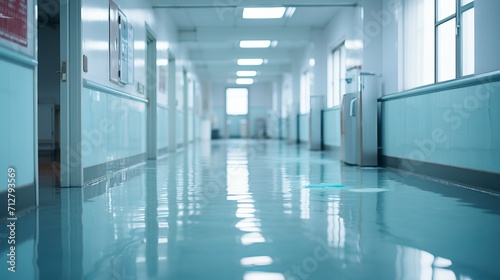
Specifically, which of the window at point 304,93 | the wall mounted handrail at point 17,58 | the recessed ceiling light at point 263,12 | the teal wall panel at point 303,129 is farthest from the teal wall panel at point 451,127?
the window at point 304,93

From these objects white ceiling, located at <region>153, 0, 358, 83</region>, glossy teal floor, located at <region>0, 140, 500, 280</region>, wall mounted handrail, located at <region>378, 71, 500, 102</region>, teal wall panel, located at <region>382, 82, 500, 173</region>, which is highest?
white ceiling, located at <region>153, 0, 358, 83</region>

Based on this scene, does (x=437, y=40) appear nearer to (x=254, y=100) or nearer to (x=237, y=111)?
(x=254, y=100)

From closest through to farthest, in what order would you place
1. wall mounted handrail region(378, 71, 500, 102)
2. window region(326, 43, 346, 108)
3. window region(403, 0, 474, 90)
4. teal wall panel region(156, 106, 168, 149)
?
wall mounted handrail region(378, 71, 500, 102) < window region(403, 0, 474, 90) < teal wall panel region(156, 106, 168, 149) < window region(326, 43, 346, 108)

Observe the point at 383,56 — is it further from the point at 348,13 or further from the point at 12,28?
the point at 12,28

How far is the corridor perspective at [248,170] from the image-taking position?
2061 millimetres

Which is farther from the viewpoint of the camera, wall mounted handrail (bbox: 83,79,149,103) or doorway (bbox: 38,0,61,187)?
doorway (bbox: 38,0,61,187)

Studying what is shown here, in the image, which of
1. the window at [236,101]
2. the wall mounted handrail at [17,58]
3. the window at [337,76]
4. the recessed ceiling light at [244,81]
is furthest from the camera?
the window at [236,101]

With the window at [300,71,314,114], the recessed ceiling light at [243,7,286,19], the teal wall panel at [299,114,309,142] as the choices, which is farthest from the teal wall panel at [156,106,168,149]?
the window at [300,71,314,114]

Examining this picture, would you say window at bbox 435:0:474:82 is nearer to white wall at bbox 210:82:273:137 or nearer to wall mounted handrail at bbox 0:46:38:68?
wall mounted handrail at bbox 0:46:38:68

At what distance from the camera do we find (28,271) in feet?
6.11

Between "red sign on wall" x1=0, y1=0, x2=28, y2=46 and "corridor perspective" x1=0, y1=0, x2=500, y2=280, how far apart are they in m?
0.02

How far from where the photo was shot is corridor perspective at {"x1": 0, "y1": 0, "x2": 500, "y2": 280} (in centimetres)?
206

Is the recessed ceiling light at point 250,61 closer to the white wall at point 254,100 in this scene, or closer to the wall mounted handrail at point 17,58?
the white wall at point 254,100

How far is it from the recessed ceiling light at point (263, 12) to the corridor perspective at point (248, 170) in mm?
48
